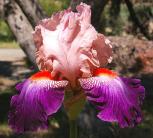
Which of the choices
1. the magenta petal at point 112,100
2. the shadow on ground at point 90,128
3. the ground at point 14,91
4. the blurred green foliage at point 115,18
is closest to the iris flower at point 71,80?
the magenta petal at point 112,100

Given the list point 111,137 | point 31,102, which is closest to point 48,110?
point 31,102

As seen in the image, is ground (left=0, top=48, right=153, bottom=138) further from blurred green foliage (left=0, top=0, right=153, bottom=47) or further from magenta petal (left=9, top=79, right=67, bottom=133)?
magenta petal (left=9, top=79, right=67, bottom=133)

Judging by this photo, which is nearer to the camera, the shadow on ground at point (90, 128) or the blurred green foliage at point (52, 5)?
the shadow on ground at point (90, 128)

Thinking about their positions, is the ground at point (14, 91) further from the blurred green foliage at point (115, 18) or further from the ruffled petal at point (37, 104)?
the ruffled petal at point (37, 104)

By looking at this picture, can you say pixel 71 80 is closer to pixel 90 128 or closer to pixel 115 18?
pixel 90 128

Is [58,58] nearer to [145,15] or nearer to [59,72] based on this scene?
[59,72]

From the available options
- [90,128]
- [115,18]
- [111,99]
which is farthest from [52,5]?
[111,99]

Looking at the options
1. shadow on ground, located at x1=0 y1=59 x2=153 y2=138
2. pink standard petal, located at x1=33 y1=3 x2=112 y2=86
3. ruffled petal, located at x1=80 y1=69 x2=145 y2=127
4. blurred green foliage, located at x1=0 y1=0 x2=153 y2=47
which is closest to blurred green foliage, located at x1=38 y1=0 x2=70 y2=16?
blurred green foliage, located at x1=0 y1=0 x2=153 y2=47
